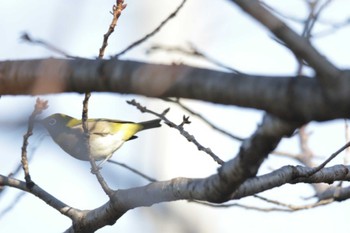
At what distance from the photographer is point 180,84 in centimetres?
151

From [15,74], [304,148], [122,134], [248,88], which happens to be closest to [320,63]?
[248,88]

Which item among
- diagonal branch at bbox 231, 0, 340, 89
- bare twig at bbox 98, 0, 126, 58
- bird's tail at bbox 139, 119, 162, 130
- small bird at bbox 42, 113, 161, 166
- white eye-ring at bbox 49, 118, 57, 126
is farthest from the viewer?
white eye-ring at bbox 49, 118, 57, 126

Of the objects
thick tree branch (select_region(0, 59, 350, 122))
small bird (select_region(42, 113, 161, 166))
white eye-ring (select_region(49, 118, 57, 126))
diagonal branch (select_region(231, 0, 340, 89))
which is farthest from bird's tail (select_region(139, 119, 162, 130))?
diagonal branch (select_region(231, 0, 340, 89))

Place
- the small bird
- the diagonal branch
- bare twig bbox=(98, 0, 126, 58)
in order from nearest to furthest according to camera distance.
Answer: the diagonal branch, bare twig bbox=(98, 0, 126, 58), the small bird

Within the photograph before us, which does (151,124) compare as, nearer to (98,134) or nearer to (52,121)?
(98,134)

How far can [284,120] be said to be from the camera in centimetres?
161

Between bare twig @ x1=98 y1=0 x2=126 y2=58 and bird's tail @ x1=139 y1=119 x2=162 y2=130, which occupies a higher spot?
bird's tail @ x1=139 y1=119 x2=162 y2=130

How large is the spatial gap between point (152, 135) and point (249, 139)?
2233 mm

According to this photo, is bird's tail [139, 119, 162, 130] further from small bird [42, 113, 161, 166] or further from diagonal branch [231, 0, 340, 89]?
diagonal branch [231, 0, 340, 89]

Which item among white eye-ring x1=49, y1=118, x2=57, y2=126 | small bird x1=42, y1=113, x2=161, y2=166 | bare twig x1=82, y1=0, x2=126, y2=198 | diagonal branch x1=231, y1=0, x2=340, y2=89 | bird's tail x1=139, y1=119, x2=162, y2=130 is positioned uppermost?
white eye-ring x1=49, y1=118, x2=57, y2=126

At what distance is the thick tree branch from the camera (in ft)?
4.66

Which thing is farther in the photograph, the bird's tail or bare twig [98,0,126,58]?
the bird's tail

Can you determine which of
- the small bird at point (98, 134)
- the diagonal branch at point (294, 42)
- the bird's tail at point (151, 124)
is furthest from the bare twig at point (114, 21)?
the small bird at point (98, 134)

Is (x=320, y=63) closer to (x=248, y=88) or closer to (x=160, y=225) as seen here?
(x=248, y=88)
